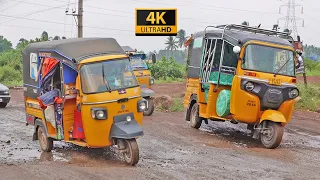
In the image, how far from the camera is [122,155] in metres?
9.99

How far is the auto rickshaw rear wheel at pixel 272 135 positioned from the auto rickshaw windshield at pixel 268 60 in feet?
4.53

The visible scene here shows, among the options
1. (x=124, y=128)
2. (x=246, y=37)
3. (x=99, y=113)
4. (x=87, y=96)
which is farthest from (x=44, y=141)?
(x=246, y=37)

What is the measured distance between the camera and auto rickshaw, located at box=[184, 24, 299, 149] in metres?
11.7

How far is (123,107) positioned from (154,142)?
274 cm

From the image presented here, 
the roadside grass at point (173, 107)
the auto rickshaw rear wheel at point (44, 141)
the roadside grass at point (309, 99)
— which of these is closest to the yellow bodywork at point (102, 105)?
the auto rickshaw rear wheel at point (44, 141)

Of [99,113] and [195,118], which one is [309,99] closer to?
[195,118]

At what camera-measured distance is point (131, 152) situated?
895 centimetres

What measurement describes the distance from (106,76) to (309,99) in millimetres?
13664

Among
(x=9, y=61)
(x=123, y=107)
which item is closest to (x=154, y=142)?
(x=123, y=107)

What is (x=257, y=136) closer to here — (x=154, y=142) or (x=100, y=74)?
(x=154, y=142)

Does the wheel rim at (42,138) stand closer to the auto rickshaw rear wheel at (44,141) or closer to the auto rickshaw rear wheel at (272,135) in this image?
the auto rickshaw rear wheel at (44,141)

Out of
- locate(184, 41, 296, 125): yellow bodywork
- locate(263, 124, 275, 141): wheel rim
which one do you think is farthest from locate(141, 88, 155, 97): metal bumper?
locate(263, 124, 275, 141): wheel rim

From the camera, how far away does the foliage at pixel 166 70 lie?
4612cm

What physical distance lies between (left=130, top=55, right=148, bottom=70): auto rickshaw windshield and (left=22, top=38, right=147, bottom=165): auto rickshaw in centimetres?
677
